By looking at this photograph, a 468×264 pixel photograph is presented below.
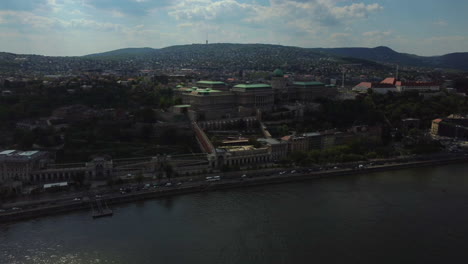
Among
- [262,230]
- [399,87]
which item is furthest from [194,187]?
[399,87]

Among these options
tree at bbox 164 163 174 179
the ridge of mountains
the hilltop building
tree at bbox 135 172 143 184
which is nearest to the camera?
tree at bbox 135 172 143 184

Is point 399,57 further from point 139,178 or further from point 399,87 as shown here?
point 139,178

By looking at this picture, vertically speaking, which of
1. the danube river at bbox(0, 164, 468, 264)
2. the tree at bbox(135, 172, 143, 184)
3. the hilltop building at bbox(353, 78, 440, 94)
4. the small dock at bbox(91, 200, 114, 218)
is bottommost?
the danube river at bbox(0, 164, 468, 264)

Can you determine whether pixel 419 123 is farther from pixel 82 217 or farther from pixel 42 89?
pixel 42 89

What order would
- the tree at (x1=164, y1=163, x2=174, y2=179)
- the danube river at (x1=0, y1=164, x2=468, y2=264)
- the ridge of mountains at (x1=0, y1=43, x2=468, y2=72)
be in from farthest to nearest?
the ridge of mountains at (x1=0, y1=43, x2=468, y2=72) < the tree at (x1=164, y1=163, x2=174, y2=179) < the danube river at (x1=0, y1=164, x2=468, y2=264)

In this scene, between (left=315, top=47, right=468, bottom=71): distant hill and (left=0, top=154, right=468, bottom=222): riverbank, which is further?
(left=315, top=47, right=468, bottom=71): distant hill

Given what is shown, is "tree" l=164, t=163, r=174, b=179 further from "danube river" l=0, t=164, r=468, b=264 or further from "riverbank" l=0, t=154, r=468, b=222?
"danube river" l=0, t=164, r=468, b=264

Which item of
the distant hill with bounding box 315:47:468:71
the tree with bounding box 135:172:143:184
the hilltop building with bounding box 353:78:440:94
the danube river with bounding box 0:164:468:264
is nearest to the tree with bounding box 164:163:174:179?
the tree with bounding box 135:172:143:184
